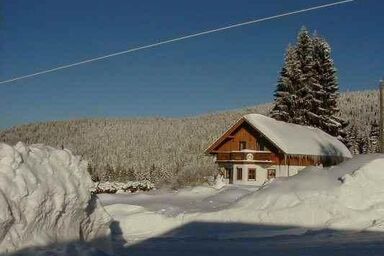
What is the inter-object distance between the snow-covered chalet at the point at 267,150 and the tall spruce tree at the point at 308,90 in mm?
3950

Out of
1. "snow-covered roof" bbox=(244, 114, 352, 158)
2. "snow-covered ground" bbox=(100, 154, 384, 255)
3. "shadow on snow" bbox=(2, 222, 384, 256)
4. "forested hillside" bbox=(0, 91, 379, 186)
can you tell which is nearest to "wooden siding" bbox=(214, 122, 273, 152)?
"snow-covered roof" bbox=(244, 114, 352, 158)

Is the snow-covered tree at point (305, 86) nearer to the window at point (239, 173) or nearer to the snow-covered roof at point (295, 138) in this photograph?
the snow-covered roof at point (295, 138)

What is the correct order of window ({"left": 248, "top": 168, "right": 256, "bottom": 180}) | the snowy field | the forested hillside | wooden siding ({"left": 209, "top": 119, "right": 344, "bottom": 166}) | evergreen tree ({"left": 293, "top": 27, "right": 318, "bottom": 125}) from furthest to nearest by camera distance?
the forested hillside
evergreen tree ({"left": 293, "top": 27, "right": 318, "bottom": 125})
window ({"left": 248, "top": 168, "right": 256, "bottom": 180})
wooden siding ({"left": 209, "top": 119, "right": 344, "bottom": 166})
the snowy field

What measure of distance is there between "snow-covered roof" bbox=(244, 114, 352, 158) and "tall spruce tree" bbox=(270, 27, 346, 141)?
369 centimetres

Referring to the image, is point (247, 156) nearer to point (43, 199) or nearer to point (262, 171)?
point (262, 171)

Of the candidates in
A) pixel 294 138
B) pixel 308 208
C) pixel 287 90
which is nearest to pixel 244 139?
pixel 294 138

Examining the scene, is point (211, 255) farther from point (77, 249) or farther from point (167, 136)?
point (167, 136)

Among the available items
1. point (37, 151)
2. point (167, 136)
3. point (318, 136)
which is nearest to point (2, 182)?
point (37, 151)

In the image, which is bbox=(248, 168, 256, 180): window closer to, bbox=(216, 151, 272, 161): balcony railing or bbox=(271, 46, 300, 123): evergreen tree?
bbox=(216, 151, 272, 161): balcony railing

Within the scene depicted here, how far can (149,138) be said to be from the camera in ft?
540

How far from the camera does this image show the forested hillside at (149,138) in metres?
107

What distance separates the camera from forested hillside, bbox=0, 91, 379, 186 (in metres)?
107

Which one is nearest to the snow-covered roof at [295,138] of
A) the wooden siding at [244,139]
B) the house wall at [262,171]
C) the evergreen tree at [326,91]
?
the wooden siding at [244,139]

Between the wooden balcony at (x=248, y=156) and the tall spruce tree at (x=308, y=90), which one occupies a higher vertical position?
the tall spruce tree at (x=308, y=90)
